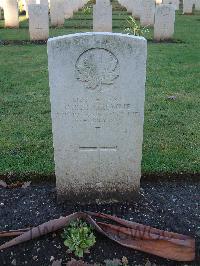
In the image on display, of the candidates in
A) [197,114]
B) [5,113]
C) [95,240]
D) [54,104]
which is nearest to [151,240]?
[95,240]

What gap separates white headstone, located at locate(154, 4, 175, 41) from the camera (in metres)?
12.8

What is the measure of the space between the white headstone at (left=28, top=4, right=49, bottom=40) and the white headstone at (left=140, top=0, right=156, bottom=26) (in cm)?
463

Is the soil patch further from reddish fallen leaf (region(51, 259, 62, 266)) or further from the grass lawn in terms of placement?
the grass lawn

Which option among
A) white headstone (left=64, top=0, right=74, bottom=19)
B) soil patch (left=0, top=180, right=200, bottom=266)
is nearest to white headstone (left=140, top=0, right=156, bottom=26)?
white headstone (left=64, top=0, right=74, bottom=19)

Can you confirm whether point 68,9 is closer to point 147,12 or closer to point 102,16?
point 147,12

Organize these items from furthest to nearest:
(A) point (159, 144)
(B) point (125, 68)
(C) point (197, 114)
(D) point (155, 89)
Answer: (D) point (155, 89), (C) point (197, 114), (A) point (159, 144), (B) point (125, 68)

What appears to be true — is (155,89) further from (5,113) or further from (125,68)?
(125,68)

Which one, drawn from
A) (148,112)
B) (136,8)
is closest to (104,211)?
(148,112)

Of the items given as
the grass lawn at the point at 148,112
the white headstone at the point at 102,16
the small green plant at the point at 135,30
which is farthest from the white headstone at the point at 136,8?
the grass lawn at the point at 148,112

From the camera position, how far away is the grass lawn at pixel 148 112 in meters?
4.75

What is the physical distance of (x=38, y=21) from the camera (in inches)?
496

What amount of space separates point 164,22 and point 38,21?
4.13 m

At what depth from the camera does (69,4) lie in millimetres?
18641

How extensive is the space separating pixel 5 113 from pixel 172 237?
386cm
